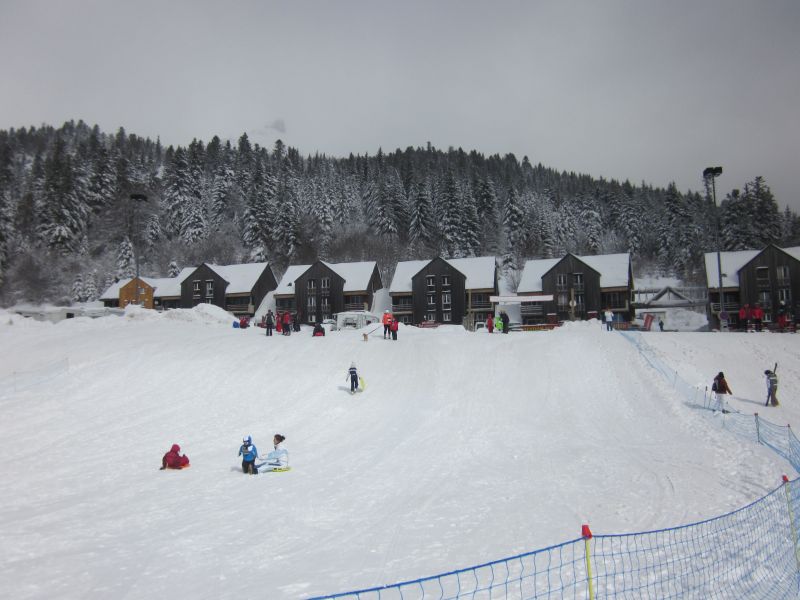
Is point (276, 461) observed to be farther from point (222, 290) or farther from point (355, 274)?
point (222, 290)

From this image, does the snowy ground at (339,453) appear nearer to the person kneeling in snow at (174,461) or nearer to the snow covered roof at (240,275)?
the person kneeling in snow at (174,461)

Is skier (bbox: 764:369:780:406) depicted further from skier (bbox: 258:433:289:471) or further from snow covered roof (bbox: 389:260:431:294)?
snow covered roof (bbox: 389:260:431:294)

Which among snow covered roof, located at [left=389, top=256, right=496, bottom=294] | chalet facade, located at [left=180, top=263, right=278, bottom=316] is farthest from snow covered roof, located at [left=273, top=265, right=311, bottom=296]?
snow covered roof, located at [left=389, top=256, right=496, bottom=294]

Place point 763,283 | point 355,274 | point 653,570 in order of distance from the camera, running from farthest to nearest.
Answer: point 355,274
point 763,283
point 653,570

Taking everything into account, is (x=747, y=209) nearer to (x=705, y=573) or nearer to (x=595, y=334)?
(x=595, y=334)

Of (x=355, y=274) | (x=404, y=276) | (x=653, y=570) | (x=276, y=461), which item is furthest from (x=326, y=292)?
(x=653, y=570)

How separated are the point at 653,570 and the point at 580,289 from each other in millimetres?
52963

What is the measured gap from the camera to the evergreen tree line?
75.6 m

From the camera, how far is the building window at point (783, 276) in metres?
49.7

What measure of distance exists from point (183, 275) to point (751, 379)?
67.1 m

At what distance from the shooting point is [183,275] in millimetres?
70188

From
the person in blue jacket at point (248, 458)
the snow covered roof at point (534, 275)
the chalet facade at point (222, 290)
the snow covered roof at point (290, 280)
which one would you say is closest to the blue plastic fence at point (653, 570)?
the person in blue jacket at point (248, 458)

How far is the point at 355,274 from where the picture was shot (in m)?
65.0

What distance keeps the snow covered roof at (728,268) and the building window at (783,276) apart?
8.49 ft
